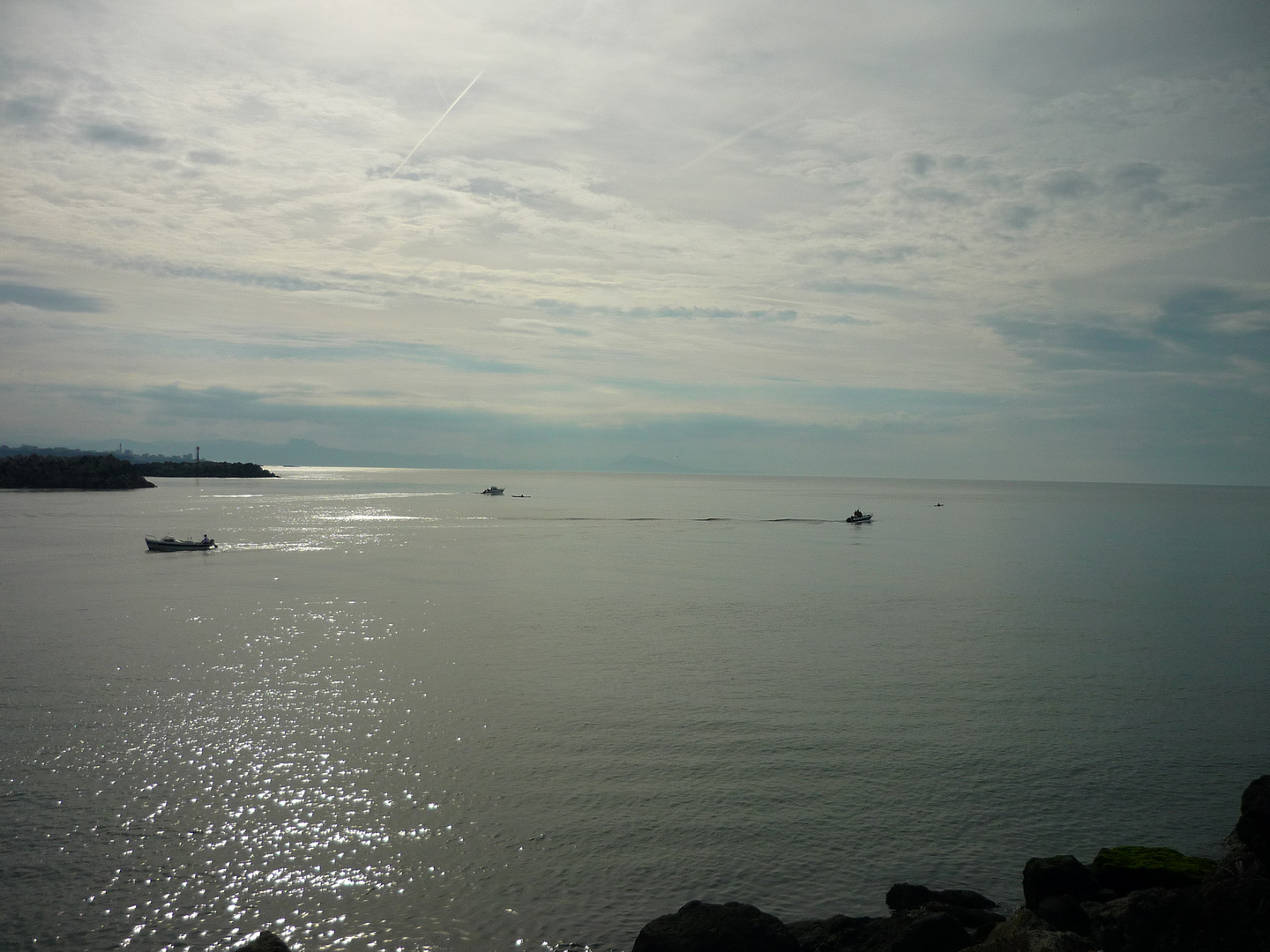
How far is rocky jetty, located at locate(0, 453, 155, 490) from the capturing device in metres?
164

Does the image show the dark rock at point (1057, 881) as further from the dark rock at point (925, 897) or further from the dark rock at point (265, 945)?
the dark rock at point (265, 945)

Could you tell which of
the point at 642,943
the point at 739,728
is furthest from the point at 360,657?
the point at 642,943

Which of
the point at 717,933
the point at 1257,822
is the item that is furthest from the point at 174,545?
the point at 1257,822

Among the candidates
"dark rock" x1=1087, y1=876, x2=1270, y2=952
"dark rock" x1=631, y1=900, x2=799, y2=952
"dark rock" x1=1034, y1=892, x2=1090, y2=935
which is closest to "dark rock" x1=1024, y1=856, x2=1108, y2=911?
"dark rock" x1=1034, y1=892, x2=1090, y2=935

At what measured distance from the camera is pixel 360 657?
30.0 meters

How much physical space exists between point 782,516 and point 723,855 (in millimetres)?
112819

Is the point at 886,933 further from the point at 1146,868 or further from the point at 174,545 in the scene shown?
the point at 174,545

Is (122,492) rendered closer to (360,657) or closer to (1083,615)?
(360,657)

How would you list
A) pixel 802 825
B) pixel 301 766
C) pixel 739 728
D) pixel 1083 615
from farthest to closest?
pixel 1083 615, pixel 739 728, pixel 301 766, pixel 802 825

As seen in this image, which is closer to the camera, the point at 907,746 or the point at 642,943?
the point at 642,943

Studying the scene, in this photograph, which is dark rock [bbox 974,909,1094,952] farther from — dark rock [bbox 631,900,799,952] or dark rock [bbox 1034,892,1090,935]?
dark rock [bbox 631,900,799,952]

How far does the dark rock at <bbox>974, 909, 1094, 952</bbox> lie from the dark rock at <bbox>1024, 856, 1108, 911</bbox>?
7.71ft

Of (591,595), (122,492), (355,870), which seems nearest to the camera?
(355,870)

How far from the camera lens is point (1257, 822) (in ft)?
44.1
